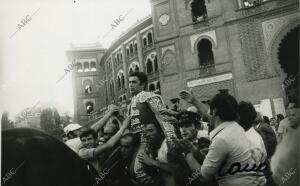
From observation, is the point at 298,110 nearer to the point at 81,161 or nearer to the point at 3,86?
the point at 81,161

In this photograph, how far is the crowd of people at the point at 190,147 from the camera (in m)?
1.62

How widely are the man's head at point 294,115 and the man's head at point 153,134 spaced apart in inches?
44.4

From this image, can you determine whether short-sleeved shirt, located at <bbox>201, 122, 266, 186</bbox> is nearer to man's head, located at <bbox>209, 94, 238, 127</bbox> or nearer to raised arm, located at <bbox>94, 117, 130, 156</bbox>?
man's head, located at <bbox>209, 94, 238, 127</bbox>

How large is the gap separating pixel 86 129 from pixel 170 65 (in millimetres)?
7039

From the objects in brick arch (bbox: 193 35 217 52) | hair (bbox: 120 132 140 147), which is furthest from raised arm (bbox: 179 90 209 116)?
brick arch (bbox: 193 35 217 52)

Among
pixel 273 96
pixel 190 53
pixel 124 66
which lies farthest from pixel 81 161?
pixel 124 66

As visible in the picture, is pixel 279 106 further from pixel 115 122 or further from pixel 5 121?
pixel 5 121

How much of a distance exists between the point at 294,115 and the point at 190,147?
3.66ft

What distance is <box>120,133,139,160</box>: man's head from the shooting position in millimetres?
2268

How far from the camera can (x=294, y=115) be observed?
7.93ft

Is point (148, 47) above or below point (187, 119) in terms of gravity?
above

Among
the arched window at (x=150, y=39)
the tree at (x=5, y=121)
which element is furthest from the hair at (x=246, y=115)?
the arched window at (x=150, y=39)

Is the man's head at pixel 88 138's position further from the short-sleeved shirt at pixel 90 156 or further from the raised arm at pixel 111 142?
the raised arm at pixel 111 142

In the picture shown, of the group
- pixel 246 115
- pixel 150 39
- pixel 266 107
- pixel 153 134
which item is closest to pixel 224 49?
pixel 266 107
